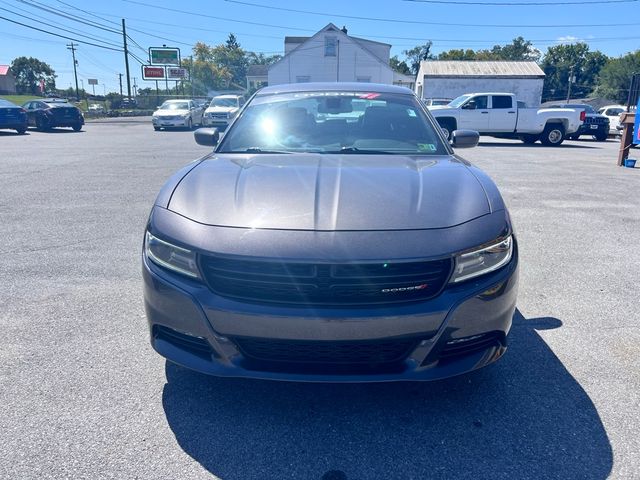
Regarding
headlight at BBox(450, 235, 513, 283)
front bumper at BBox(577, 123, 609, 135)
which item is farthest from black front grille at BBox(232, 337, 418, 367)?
front bumper at BBox(577, 123, 609, 135)

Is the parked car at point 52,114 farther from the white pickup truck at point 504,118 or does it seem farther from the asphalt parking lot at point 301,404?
the asphalt parking lot at point 301,404

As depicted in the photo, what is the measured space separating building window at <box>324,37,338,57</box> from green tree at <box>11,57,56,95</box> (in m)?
72.8

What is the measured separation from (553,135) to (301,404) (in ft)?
61.6

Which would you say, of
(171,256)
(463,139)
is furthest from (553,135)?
(171,256)

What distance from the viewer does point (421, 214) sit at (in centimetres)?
226

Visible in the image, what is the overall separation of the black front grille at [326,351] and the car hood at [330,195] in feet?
1.63

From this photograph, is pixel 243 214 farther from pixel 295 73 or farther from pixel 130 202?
pixel 295 73

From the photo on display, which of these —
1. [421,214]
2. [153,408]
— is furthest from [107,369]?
[421,214]

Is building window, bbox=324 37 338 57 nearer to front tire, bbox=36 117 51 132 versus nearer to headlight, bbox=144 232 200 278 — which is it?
front tire, bbox=36 117 51 132

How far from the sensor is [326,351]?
2.10m

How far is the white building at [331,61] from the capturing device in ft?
143

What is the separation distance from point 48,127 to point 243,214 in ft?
83.0

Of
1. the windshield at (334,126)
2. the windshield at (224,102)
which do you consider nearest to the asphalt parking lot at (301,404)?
the windshield at (334,126)

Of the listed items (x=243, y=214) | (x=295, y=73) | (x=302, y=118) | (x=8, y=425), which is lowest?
(x=8, y=425)
